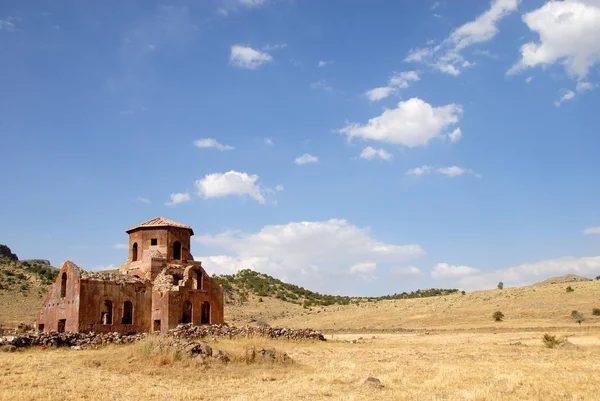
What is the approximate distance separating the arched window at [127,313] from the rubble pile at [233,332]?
3.38 metres

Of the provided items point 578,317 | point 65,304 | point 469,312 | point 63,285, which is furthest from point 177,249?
point 469,312

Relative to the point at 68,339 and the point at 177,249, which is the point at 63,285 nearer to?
the point at 68,339

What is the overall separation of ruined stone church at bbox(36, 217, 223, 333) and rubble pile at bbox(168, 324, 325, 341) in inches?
77.3

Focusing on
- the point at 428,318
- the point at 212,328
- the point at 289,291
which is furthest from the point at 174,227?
the point at 289,291

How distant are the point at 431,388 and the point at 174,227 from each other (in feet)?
76.2

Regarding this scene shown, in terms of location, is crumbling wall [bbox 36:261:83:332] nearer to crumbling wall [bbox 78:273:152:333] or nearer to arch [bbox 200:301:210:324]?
crumbling wall [bbox 78:273:152:333]

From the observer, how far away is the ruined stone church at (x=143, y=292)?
99.6 feet

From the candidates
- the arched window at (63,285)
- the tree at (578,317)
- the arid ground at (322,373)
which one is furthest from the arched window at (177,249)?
the tree at (578,317)

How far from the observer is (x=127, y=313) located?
32.2 metres

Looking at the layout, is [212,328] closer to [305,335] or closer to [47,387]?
[305,335]

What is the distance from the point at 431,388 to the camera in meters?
15.8

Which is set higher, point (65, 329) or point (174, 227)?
point (174, 227)

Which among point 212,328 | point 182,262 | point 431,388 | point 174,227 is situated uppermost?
point 174,227

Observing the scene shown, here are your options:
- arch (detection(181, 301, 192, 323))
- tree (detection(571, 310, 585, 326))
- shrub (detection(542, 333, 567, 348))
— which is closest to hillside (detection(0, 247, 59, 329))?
arch (detection(181, 301, 192, 323))
